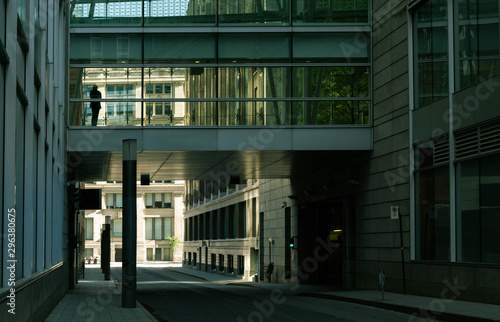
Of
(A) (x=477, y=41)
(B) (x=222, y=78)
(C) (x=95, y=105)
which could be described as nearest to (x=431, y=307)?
(A) (x=477, y=41)

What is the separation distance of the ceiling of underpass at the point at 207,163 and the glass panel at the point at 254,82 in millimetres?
2113

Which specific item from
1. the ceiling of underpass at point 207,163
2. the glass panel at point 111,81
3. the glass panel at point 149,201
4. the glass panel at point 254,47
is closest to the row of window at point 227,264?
the ceiling of underpass at point 207,163

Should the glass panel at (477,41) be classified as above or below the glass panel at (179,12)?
below

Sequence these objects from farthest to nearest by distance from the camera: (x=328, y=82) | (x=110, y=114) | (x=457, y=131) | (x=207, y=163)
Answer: (x=207, y=163)
(x=328, y=82)
(x=110, y=114)
(x=457, y=131)

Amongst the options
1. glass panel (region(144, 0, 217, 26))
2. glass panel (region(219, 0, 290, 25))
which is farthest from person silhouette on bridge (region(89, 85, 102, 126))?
glass panel (region(219, 0, 290, 25))

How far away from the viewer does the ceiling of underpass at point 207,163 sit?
2900cm

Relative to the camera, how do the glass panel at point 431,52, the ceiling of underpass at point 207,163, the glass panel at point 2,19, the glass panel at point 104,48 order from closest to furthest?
the glass panel at point 2,19, the glass panel at point 431,52, the glass panel at point 104,48, the ceiling of underpass at point 207,163

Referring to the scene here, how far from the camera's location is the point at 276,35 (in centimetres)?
2842

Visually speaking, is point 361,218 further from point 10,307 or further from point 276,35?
point 10,307

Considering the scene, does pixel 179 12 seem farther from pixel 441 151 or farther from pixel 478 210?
pixel 478 210

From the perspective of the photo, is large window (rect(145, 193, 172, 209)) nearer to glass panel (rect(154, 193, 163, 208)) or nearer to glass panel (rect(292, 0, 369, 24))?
glass panel (rect(154, 193, 163, 208))

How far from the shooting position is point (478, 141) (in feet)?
65.4

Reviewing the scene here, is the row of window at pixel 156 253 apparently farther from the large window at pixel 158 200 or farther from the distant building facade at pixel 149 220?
the large window at pixel 158 200

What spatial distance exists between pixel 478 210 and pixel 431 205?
3173 millimetres
